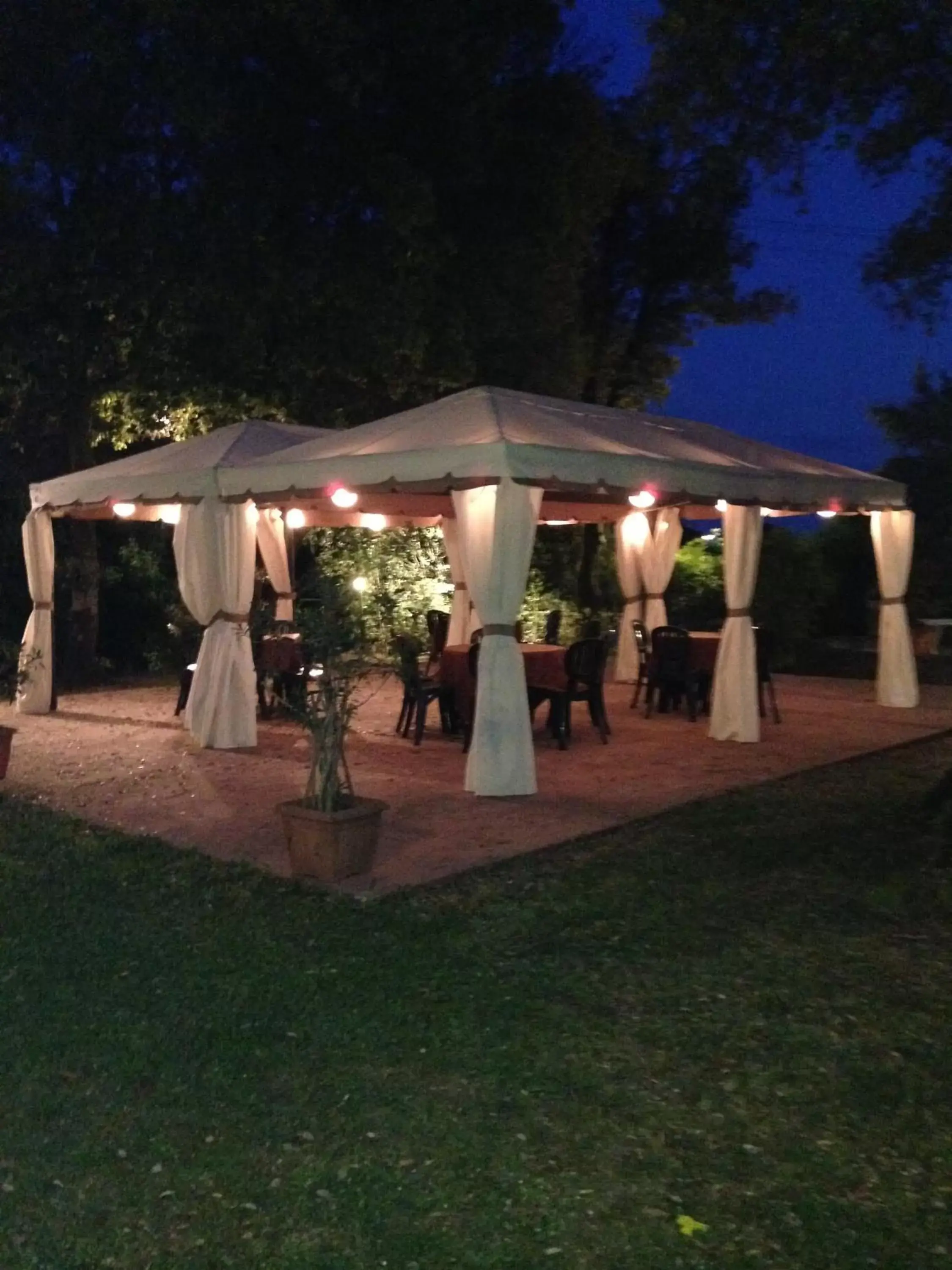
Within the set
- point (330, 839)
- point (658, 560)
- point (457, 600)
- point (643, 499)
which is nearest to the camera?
point (330, 839)

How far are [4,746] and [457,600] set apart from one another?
6275mm

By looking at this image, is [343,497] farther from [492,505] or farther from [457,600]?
[457,600]

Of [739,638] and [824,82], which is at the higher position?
[824,82]

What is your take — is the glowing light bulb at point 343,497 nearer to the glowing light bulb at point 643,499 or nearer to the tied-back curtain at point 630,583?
the glowing light bulb at point 643,499

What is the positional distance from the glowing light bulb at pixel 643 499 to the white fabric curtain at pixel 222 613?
3.22 metres

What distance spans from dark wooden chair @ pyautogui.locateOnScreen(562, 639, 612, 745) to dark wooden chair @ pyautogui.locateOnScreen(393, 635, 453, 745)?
3.69 feet

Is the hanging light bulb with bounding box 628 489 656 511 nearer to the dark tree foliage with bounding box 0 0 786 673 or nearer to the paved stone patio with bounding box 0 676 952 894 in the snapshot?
the paved stone patio with bounding box 0 676 952 894

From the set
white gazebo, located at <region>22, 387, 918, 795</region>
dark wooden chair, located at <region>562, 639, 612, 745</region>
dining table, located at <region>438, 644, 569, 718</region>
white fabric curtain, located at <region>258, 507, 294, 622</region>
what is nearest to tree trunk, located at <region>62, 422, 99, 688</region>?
white gazebo, located at <region>22, 387, 918, 795</region>

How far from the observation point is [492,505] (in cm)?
831

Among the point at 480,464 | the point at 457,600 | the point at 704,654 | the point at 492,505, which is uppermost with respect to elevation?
the point at 480,464

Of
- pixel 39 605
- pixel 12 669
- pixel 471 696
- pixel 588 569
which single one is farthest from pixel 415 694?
pixel 588 569

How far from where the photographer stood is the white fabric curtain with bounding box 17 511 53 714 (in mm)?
12430

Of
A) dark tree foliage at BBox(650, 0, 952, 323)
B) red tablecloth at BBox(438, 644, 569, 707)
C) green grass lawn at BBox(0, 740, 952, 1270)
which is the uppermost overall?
dark tree foliage at BBox(650, 0, 952, 323)

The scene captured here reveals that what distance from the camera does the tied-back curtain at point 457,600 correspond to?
14.0m
